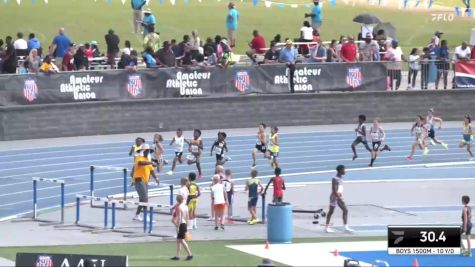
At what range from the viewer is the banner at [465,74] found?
47.7m

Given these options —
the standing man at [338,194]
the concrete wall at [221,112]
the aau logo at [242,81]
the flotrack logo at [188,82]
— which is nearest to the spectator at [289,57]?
the concrete wall at [221,112]

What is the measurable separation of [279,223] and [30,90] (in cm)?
1399

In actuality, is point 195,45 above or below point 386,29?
below

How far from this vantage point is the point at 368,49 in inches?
1859

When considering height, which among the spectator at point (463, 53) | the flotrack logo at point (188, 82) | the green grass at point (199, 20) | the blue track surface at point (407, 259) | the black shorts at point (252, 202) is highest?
the green grass at point (199, 20)

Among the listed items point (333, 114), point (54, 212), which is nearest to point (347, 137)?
point (333, 114)

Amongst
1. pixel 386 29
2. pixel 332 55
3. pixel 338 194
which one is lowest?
pixel 338 194

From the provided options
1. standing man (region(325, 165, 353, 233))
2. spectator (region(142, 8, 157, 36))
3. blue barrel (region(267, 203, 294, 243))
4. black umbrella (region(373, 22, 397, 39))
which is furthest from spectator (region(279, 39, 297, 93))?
blue barrel (region(267, 203, 294, 243))

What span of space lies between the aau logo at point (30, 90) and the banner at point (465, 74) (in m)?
13.9

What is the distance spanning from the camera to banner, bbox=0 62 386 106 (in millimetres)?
42062

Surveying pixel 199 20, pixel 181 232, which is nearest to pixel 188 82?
pixel 181 232

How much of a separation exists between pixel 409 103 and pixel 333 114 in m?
2.58

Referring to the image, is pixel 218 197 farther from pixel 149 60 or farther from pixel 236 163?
pixel 149 60

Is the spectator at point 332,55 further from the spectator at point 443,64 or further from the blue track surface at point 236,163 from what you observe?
the spectator at point 443,64
